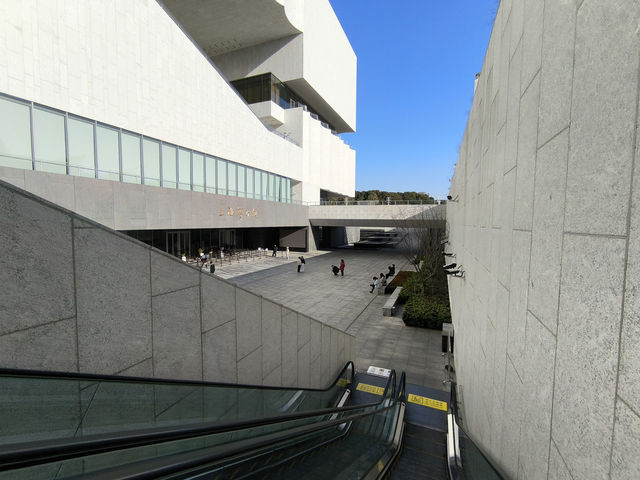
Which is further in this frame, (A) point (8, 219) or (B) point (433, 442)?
(B) point (433, 442)

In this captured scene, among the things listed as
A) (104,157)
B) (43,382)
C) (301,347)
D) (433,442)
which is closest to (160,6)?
(104,157)

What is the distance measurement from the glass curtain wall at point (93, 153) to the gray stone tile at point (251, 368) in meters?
15.0

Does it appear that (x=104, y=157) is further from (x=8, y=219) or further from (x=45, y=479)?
(x=45, y=479)

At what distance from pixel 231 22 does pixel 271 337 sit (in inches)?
1460

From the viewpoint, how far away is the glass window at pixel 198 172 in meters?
22.8

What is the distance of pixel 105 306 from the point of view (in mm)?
2783

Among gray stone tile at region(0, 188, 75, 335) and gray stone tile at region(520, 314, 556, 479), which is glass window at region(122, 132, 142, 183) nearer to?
gray stone tile at region(0, 188, 75, 335)

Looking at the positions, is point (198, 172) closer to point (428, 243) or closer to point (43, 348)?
point (428, 243)

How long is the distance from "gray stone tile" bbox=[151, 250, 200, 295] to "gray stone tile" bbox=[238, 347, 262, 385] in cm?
166

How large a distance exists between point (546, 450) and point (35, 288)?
13.0ft

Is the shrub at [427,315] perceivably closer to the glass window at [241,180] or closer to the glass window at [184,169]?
the glass window at [184,169]

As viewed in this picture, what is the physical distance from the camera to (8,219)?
2.17 metres

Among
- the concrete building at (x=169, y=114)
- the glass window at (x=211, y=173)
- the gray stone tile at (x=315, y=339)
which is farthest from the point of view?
the glass window at (x=211, y=173)

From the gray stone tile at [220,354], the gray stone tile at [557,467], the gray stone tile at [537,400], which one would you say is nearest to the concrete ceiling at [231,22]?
the gray stone tile at [220,354]
